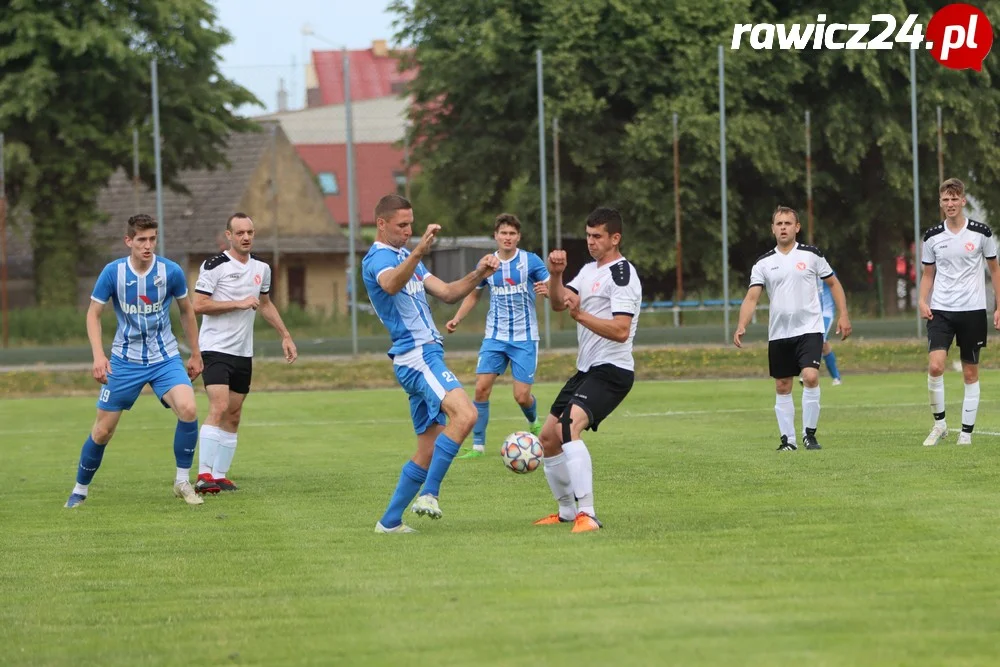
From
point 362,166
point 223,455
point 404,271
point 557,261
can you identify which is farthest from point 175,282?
point 362,166

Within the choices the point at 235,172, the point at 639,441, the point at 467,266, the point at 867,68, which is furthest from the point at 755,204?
the point at 639,441

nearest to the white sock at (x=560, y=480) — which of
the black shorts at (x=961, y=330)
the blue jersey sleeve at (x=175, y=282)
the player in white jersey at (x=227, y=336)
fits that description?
the blue jersey sleeve at (x=175, y=282)

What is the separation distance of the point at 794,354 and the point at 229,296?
4.93 m

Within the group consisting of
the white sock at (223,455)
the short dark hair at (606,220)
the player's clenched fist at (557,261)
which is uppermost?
the short dark hair at (606,220)

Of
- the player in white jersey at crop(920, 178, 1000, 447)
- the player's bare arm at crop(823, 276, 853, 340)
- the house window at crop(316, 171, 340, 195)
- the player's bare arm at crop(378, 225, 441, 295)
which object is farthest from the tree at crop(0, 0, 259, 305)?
the player's bare arm at crop(378, 225, 441, 295)

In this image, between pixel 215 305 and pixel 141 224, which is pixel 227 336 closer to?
pixel 215 305

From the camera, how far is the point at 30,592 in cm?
805

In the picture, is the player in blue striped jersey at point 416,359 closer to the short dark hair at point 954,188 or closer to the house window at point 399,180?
the short dark hair at point 954,188

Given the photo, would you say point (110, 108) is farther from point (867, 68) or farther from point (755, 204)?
point (867, 68)

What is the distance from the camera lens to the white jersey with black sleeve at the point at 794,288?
13.9 m

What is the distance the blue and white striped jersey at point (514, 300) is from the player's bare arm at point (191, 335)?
3866 millimetres

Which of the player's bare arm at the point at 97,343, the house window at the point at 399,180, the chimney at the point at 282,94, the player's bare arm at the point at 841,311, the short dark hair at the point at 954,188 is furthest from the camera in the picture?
the house window at the point at 399,180

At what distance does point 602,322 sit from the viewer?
30.4 feet

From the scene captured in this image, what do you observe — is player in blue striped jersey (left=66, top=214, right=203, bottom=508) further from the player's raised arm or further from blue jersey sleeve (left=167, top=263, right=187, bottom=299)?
the player's raised arm
